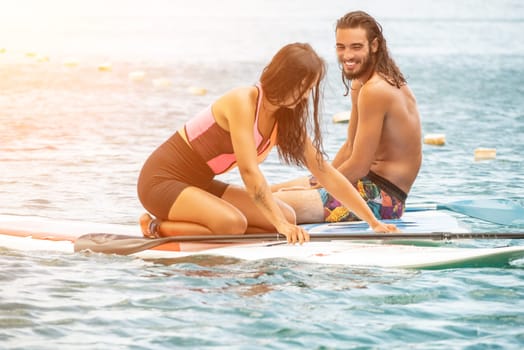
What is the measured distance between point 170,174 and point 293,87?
966 millimetres

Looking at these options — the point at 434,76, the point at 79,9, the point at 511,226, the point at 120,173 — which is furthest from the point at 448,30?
the point at 511,226

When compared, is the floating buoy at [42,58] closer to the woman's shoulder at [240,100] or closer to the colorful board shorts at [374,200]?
the colorful board shorts at [374,200]

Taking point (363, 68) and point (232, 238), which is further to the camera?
point (363, 68)

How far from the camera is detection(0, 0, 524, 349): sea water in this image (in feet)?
18.1

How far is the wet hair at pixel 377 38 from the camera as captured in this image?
7.00 meters

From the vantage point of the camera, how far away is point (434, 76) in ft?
84.7

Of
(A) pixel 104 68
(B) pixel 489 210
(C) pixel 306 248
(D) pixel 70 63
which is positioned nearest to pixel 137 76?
(A) pixel 104 68

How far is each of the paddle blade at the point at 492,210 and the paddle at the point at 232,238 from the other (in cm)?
133

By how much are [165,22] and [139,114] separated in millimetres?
40311

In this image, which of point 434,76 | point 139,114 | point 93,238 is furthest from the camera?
point 434,76

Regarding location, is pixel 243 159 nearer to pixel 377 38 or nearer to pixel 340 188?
pixel 340 188

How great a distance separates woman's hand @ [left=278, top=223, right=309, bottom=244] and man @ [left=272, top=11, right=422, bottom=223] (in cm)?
88

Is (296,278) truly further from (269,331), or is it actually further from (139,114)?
(139,114)

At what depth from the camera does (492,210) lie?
801cm
